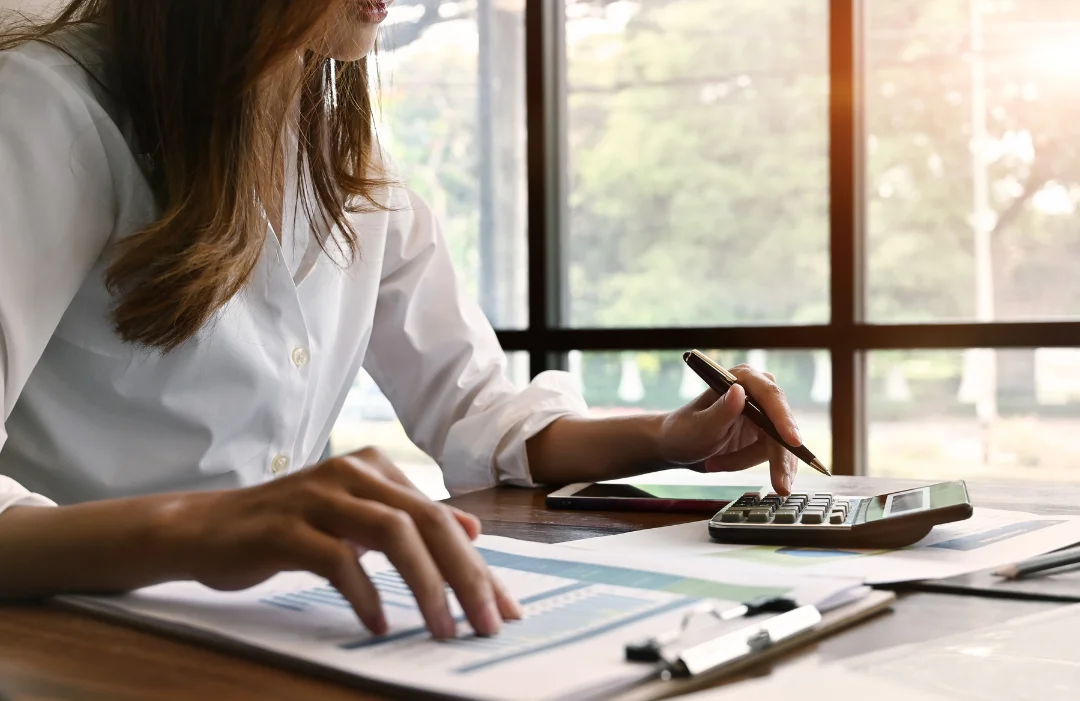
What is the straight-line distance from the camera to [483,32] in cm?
288

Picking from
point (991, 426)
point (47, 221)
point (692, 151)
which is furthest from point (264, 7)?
point (991, 426)

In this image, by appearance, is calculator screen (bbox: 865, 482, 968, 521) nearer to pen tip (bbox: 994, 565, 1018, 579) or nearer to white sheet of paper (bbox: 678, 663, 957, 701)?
pen tip (bbox: 994, 565, 1018, 579)

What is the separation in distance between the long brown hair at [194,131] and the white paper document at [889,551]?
0.41 m

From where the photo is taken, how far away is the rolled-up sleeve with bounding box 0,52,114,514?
80 cm

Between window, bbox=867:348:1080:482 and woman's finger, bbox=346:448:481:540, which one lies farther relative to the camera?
window, bbox=867:348:1080:482

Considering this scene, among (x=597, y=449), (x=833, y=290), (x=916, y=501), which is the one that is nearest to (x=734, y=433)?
(x=597, y=449)

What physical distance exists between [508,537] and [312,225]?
0.50 meters

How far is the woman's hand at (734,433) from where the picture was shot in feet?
3.23

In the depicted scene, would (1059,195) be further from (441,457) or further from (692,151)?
(441,457)

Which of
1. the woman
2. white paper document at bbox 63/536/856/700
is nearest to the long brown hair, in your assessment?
the woman

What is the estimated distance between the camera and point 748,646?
49cm

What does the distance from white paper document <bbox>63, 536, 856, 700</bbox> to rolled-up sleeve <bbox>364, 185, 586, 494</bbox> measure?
0.61 meters

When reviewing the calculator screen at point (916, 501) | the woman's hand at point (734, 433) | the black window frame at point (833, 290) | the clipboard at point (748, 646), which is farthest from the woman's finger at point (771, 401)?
the black window frame at point (833, 290)

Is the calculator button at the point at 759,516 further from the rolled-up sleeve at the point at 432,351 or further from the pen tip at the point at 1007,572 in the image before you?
the rolled-up sleeve at the point at 432,351
